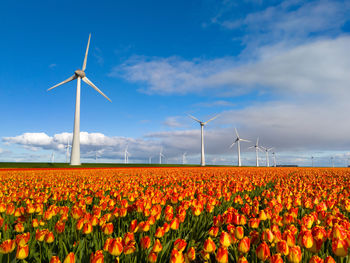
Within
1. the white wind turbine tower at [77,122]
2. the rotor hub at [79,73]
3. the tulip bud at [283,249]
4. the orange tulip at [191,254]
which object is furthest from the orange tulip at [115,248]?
the rotor hub at [79,73]

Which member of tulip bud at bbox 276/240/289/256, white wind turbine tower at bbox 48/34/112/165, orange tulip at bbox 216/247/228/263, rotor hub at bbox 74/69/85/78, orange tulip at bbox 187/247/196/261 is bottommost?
orange tulip at bbox 187/247/196/261

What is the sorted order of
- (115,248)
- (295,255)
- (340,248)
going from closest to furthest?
(295,255) < (340,248) < (115,248)

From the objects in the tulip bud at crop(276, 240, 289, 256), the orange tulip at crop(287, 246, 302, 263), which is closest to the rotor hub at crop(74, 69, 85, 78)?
the tulip bud at crop(276, 240, 289, 256)

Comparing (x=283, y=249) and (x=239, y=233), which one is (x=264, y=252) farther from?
(x=239, y=233)

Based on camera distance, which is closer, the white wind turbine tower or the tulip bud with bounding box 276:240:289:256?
the tulip bud with bounding box 276:240:289:256

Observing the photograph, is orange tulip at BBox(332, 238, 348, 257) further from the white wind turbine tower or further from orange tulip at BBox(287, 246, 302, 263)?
the white wind turbine tower

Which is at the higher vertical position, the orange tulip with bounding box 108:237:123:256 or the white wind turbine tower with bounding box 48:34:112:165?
the white wind turbine tower with bounding box 48:34:112:165

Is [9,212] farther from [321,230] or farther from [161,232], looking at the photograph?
[321,230]

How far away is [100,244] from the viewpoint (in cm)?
364

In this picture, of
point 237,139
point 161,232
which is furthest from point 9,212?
point 237,139

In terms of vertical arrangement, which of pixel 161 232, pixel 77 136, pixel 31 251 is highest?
pixel 77 136

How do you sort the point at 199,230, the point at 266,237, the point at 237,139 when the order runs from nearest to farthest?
the point at 266,237
the point at 199,230
the point at 237,139

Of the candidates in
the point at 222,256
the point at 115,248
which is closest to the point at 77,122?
the point at 115,248

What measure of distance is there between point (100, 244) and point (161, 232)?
100cm
